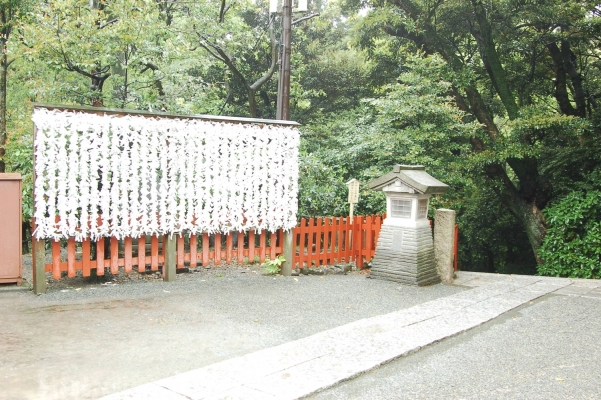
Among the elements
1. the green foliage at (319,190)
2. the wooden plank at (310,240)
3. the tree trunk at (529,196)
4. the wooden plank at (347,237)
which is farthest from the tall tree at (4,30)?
the tree trunk at (529,196)

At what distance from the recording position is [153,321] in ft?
18.6

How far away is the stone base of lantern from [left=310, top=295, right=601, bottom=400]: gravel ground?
1.93m

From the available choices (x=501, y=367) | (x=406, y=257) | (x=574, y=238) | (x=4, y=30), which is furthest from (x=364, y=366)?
(x=4, y=30)

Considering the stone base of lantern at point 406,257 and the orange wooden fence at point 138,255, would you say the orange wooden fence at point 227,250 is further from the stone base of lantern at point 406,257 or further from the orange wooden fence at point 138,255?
the stone base of lantern at point 406,257

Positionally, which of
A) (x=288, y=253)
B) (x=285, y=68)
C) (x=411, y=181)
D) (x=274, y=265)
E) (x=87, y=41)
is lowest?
(x=274, y=265)

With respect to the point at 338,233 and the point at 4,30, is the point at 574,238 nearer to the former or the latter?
the point at 338,233

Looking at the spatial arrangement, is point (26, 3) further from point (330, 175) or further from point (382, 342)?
point (382, 342)

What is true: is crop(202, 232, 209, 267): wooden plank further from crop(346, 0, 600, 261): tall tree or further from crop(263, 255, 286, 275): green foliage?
crop(346, 0, 600, 261): tall tree

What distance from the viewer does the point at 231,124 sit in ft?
25.9

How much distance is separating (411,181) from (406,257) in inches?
47.4

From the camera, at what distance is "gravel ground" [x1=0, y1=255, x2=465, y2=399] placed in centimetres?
414

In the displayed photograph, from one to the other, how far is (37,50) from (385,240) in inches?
260

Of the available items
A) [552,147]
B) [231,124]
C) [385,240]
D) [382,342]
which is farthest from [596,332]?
[552,147]

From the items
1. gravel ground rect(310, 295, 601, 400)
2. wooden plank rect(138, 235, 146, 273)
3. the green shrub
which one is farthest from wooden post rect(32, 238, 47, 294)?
the green shrub
